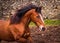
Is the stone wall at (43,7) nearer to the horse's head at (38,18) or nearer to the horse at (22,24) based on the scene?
the horse at (22,24)

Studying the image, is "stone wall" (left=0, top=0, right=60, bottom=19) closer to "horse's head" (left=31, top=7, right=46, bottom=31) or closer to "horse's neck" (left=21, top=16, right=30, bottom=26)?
"horse's neck" (left=21, top=16, right=30, bottom=26)

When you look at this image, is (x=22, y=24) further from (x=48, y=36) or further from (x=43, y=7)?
(x=43, y=7)

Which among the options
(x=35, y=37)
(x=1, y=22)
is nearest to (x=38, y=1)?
(x=35, y=37)

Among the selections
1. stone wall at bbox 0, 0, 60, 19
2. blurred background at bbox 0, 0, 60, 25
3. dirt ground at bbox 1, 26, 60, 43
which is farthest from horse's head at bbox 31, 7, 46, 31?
stone wall at bbox 0, 0, 60, 19

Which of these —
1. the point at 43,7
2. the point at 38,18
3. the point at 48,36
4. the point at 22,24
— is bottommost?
the point at 43,7

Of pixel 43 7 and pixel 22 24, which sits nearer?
pixel 22 24

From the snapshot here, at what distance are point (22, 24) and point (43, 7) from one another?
690 cm

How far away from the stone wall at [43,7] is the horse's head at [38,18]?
272 inches

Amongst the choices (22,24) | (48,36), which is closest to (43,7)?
(48,36)

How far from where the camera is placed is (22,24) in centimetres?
714

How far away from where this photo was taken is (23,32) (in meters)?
6.96

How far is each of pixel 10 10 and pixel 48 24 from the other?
Answer: 8.77 ft

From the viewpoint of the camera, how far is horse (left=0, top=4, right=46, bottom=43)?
686 cm

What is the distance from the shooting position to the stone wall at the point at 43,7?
45.2ft
